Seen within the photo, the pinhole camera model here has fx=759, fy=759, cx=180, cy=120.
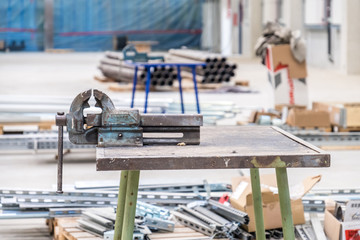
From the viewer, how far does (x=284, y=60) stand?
9625mm

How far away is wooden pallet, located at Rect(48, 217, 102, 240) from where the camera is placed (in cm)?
479

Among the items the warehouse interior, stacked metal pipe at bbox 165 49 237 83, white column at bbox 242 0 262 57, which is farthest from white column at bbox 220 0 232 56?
stacked metal pipe at bbox 165 49 237 83

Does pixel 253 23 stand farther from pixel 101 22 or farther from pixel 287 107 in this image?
pixel 287 107

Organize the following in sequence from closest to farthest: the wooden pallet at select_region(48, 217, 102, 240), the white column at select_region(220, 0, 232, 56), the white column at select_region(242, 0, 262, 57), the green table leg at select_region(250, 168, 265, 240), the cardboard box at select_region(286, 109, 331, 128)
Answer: the green table leg at select_region(250, 168, 265, 240), the wooden pallet at select_region(48, 217, 102, 240), the cardboard box at select_region(286, 109, 331, 128), the white column at select_region(242, 0, 262, 57), the white column at select_region(220, 0, 232, 56)

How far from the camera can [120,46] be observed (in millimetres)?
34844

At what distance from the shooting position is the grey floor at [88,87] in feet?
23.6

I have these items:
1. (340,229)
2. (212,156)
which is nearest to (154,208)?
(340,229)

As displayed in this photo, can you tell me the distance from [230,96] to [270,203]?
32.5 feet

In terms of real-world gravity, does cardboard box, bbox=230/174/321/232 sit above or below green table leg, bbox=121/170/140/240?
below

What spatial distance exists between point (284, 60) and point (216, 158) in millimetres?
6550

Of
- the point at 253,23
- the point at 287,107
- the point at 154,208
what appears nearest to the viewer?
the point at 154,208

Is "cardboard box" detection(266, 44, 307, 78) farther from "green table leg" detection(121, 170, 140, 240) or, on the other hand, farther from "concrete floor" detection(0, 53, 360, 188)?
"green table leg" detection(121, 170, 140, 240)

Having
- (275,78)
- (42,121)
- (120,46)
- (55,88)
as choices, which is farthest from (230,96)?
(120,46)

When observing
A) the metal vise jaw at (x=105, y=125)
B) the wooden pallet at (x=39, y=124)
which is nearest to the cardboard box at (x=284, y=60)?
the wooden pallet at (x=39, y=124)
